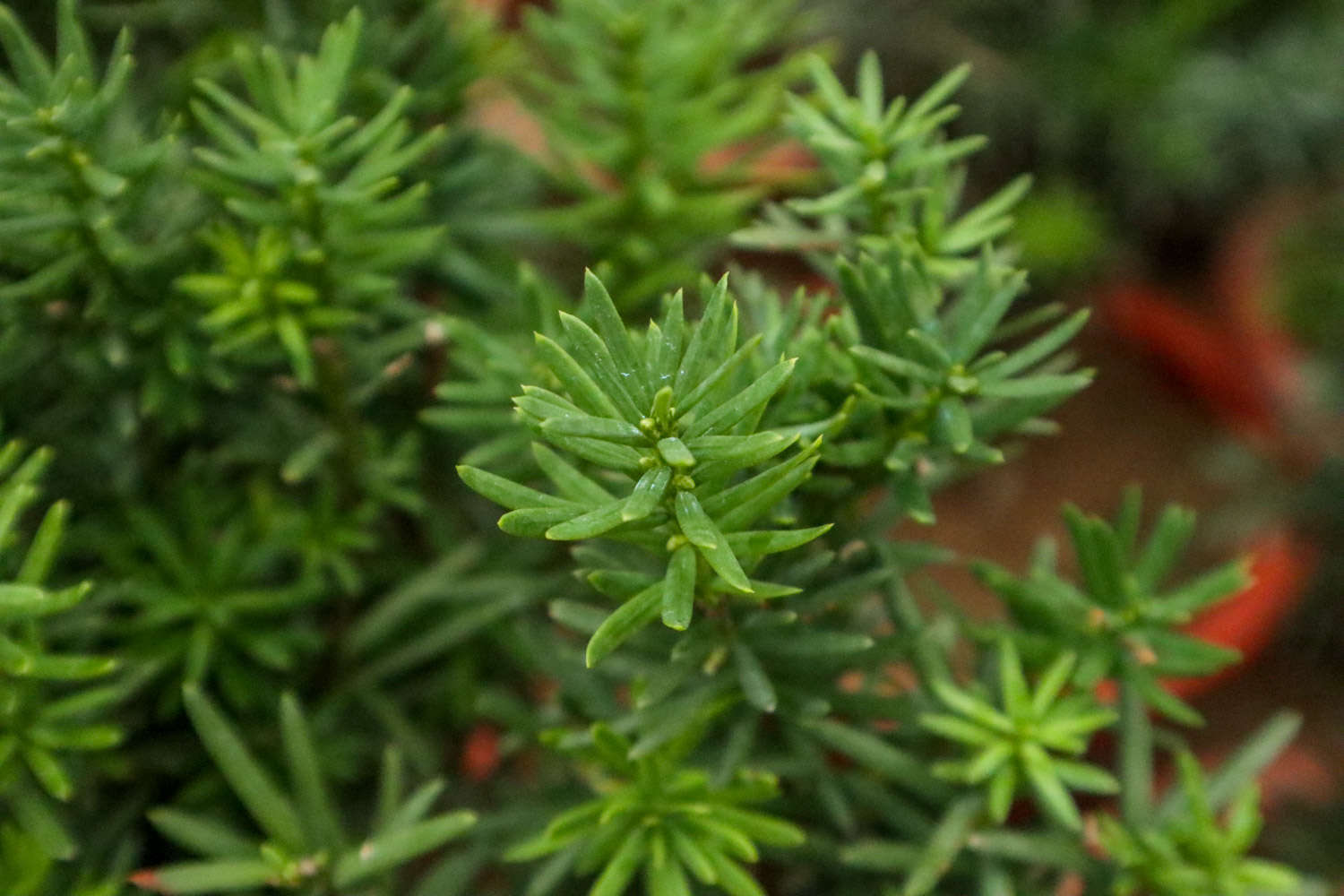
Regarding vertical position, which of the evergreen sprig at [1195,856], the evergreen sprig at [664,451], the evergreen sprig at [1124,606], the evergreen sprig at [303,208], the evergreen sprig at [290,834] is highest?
the evergreen sprig at [303,208]

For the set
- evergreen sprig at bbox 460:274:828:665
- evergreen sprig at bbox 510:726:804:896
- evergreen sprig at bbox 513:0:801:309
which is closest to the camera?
evergreen sprig at bbox 460:274:828:665

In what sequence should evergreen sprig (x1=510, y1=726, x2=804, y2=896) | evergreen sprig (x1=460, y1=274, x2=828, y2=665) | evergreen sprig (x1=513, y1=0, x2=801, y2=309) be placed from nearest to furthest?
evergreen sprig (x1=460, y1=274, x2=828, y2=665)
evergreen sprig (x1=510, y1=726, x2=804, y2=896)
evergreen sprig (x1=513, y1=0, x2=801, y2=309)

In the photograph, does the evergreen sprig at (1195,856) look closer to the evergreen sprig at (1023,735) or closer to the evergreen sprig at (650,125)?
the evergreen sprig at (1023,735)

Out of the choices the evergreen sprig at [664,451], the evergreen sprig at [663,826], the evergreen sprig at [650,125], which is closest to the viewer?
the evergreen sprig at [664,451]

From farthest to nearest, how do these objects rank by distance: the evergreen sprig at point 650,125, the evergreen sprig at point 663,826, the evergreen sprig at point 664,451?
the evergreen sprig at point 650,125, the evergreen sprig at point 663,826, the evergreen sprig at point 664,451

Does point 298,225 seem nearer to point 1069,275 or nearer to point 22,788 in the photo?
point 22,788

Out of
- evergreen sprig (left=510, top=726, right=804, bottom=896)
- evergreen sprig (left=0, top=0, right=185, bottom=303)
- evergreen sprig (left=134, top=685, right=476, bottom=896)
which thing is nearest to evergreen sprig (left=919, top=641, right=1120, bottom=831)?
evergreen sprig (left=510, top=726, right=804, bottom=896)

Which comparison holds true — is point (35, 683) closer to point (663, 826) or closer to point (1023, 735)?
point (663, 826)

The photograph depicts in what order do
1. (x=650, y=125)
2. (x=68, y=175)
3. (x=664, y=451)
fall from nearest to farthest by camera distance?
(x=664, y=451)
(x=68, y=175)
(x=650, y=125)

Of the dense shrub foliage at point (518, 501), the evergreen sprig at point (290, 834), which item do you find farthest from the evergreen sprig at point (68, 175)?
the evergreen sprig at point (290, 834)

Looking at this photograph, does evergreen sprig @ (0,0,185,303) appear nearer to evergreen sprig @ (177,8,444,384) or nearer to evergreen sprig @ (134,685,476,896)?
evergreen sprig @ (177,8,444,384)

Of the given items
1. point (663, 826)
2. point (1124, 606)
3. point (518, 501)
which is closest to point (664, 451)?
point (518, 501)
